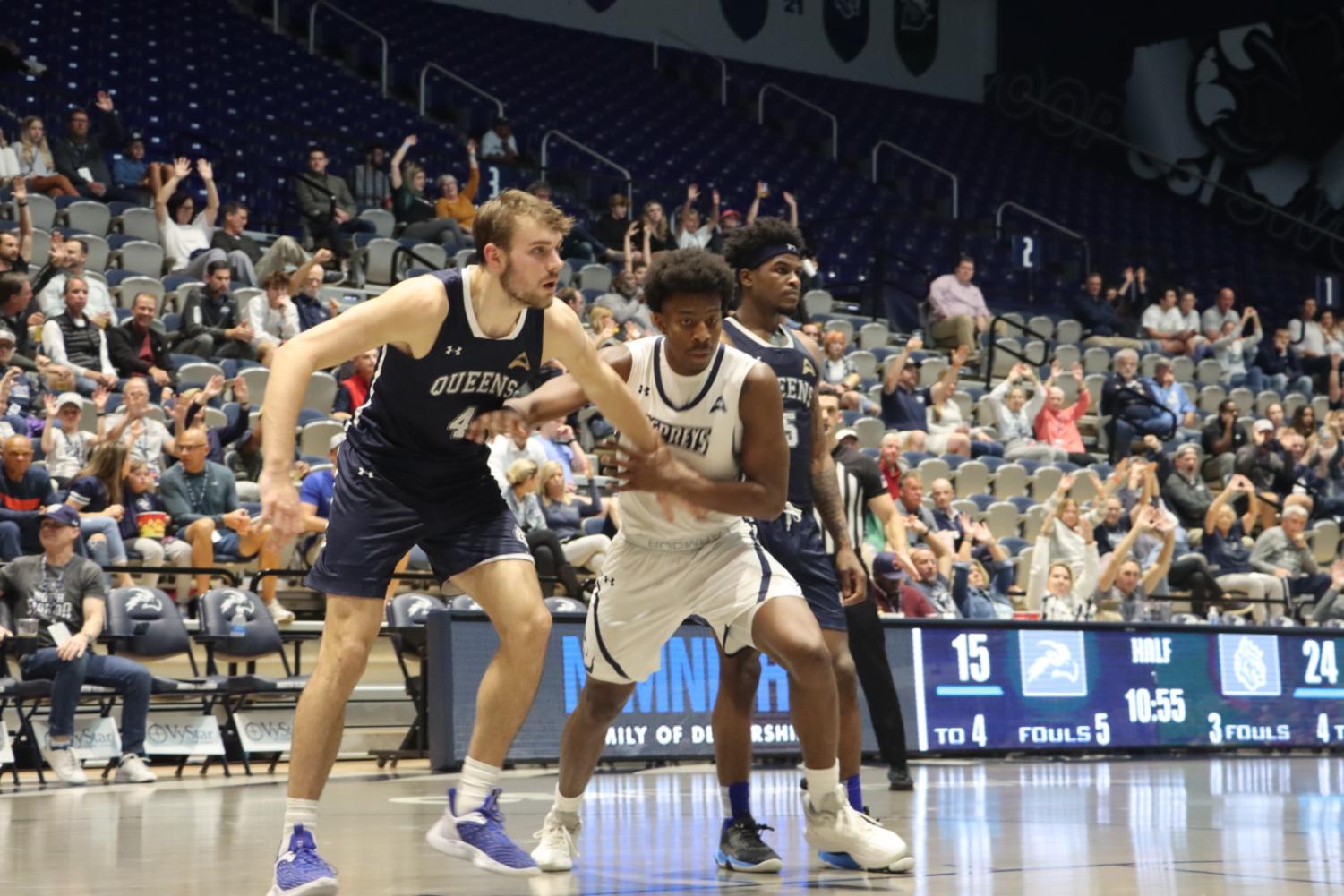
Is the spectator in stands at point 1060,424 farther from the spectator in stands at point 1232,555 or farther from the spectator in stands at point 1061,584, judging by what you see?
the spectator in stands at point 1061,584

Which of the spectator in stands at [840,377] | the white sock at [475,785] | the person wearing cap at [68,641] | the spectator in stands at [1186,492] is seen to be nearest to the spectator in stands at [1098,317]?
the spectator in stands at [1186,492]

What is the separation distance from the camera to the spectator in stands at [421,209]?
1803 cm

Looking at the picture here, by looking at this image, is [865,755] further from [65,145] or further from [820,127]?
[820,127]

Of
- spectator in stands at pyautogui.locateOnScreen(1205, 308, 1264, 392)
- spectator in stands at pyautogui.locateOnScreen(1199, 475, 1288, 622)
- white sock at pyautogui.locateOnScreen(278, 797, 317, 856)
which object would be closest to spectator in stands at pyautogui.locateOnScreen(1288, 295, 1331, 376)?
spectator in stands at pyautogui.locateOnScreen(1205, 308, 1264, 392)

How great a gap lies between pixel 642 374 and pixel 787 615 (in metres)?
0.91

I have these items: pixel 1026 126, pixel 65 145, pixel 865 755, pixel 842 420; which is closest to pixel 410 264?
pixel 65 145

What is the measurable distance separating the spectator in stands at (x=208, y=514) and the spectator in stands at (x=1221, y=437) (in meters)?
12.3

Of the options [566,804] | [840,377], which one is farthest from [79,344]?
[566,804]

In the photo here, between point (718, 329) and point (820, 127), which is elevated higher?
point (820, 127)

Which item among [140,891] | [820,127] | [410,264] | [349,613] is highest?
[820,127]

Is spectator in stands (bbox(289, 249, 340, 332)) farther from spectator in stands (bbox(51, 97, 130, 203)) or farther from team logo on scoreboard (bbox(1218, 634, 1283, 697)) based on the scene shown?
team logo on scoreboard (bbox(1218, 634, 1283, 697))

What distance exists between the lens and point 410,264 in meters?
17.4

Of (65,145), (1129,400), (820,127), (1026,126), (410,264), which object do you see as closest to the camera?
(65,145)

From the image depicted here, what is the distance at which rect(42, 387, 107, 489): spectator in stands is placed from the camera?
463 inches
